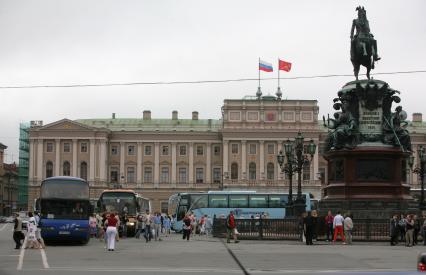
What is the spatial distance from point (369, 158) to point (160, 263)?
48.6 ft

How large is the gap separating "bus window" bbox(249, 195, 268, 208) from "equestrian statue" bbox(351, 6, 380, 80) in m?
28.5

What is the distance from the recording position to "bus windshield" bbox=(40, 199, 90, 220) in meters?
36.7

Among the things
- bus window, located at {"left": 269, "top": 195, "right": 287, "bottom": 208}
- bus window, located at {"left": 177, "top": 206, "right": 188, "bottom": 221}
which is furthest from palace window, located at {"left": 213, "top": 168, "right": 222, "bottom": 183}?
bus window, located at {"left": 269, "top": 195, "right": 287, "bottom": 208}

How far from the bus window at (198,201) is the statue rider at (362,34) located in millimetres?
29969

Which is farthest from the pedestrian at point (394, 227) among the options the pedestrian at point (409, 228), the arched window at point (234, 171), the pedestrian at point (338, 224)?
the arched window at point (234, 171)

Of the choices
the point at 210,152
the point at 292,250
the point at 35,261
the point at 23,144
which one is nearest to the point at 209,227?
the point at 292,250

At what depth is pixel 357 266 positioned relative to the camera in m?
22.5

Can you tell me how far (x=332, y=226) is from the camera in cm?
3619

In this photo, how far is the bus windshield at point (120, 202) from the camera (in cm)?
5362

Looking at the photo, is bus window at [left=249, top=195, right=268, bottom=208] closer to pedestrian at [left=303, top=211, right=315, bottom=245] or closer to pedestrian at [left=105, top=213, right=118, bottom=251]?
pedestrian at [left=303, top=211, right=315, bottom=245]

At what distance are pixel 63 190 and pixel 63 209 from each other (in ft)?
3.28

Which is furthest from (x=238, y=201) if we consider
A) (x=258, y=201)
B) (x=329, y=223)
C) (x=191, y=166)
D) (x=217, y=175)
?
(x=191, y=166)

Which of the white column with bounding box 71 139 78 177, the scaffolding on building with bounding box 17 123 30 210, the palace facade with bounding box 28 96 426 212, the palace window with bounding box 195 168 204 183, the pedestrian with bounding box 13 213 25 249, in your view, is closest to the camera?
the pedestrian with bounding box 13 213 25 249

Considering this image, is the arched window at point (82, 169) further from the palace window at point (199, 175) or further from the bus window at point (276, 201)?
the bus window at point (276, 201)
